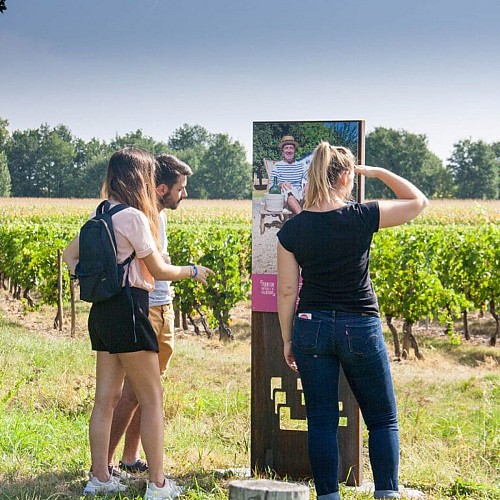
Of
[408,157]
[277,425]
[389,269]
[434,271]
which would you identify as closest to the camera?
[277,425]

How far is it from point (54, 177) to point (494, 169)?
4582 cm

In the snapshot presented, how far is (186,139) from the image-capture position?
301ft

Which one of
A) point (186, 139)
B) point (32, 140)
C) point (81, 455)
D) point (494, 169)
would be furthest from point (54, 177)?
point (81, 455)

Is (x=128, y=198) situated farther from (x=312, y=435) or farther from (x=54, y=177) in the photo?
(x=54, y=177)

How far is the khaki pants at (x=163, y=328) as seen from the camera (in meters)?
4.57

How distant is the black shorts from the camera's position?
4.14m

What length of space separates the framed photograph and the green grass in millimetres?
1226

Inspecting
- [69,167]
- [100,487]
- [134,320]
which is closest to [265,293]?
[134,320]

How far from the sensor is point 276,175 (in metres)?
4.88

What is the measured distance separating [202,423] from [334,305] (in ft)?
9.55

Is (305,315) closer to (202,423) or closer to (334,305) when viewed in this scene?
(334,305)

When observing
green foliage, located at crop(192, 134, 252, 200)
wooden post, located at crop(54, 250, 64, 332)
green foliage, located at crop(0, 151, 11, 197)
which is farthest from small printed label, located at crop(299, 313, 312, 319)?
green foliage, located at crop(192, 134, 252, 200)

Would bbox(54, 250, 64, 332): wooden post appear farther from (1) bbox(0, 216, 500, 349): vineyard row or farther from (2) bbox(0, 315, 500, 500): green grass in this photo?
(2) bbox(0, 315, 500, 500): green grass

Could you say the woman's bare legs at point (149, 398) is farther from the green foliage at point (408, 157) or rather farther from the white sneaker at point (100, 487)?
the green foliage at point (408, 157)
